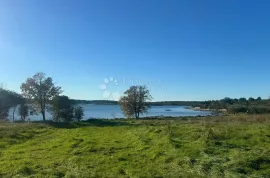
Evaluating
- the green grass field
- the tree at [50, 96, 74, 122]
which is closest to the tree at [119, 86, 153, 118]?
the tree at [50, 96, 74, 122]

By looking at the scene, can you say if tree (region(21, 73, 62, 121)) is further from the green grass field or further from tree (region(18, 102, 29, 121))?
the green grass field

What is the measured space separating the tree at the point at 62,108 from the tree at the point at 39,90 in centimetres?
406

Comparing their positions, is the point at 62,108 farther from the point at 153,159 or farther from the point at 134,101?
the point at 153,159

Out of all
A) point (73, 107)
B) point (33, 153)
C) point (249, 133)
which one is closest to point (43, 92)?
point (73, 107)

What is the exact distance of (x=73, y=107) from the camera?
3246 inches

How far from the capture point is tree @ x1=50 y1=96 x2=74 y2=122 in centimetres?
7700

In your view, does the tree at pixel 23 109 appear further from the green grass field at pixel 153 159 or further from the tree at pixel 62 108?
the green grass field at pixel 153 159

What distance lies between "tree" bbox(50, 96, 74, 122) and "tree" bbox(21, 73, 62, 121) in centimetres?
406

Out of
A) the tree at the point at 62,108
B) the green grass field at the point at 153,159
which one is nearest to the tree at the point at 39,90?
the tree at the point at 62,108

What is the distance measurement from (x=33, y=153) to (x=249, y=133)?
17024mm

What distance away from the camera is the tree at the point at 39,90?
6912cm

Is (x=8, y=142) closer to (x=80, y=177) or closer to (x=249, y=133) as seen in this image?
(x=80, y=177)

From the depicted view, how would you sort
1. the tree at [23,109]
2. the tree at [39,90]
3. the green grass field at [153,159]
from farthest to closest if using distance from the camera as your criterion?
the tree at [23,109], the tree at [39,90], the green grass field at [153,159]

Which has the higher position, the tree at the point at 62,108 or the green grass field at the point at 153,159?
the tree at the point at 62,108
